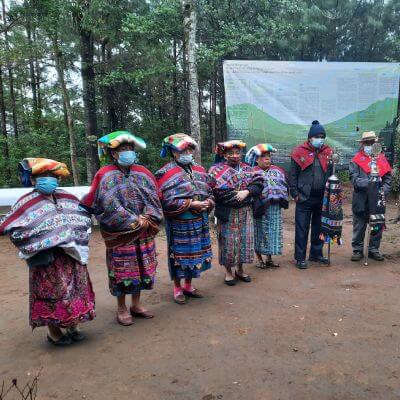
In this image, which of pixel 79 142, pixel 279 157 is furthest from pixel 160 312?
pixel 79 142

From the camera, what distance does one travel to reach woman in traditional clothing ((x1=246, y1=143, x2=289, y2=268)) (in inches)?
196

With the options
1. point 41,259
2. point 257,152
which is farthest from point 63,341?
point 257,152

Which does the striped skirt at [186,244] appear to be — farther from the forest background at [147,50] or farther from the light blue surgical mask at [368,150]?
the forest background at [147,50]

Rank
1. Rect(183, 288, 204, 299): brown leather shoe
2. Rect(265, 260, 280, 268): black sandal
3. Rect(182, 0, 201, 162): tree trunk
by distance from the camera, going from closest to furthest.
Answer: Rect(183, 288, 204, 299): brown leather shoe, Rect(265, 260, 280, 268): black sandal, Rect(182, 0, 201, 162): tree trunk

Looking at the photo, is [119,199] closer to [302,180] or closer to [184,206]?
[184,206]

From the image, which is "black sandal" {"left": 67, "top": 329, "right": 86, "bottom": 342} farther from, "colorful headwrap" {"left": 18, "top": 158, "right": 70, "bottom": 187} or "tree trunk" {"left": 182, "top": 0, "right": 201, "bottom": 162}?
"tree trunk" {"left": 182, "top": 0, "right": 201, "bottom": 162}

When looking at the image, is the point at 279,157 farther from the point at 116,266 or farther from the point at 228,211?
the point at 116,266

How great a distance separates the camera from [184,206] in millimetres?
3789

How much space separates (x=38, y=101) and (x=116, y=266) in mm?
14846

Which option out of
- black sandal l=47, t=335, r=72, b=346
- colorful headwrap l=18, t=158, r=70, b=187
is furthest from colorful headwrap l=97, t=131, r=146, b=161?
black sandal l=47, t=335, r=72, b=346

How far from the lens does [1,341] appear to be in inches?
131

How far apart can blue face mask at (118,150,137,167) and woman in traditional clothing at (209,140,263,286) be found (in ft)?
3.83

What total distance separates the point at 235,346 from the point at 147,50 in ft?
27.0

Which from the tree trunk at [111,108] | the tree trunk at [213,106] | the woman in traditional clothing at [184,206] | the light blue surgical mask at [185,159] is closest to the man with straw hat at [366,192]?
the woman in traditional clothing at [184,206]
